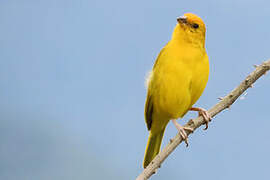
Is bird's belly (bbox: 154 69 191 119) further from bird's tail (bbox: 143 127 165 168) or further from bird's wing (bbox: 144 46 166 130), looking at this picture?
bird's tail (bbox: 143 127 165 168)

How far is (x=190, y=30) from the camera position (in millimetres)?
2596

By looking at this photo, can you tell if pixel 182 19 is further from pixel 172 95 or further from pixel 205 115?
pixel 205 115

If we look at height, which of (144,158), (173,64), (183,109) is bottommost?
(144,158)

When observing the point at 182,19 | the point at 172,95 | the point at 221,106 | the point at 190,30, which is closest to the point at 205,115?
the point at 172,95

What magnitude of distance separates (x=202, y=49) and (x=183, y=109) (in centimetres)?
55

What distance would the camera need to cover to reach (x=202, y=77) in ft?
9.43

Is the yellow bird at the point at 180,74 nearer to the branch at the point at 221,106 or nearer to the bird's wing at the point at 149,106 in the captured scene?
the bird's wing at the point at 149,106

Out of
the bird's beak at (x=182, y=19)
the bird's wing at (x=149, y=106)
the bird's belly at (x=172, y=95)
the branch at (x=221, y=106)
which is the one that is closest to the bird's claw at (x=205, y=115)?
the bird's belly at (x=172, y=95)

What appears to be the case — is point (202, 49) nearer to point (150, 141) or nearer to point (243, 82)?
point (243, 82)

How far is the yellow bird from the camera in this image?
2.63m

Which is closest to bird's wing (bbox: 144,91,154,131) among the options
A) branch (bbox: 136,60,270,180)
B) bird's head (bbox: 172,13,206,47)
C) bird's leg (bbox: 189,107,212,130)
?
bird's leg (bbox: 189,107,212,130)

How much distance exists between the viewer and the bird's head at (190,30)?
8.22 feet

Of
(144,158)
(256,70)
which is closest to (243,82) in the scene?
(256,70)

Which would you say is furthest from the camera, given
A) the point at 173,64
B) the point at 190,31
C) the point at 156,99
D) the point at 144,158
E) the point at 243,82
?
the point at 144,158
